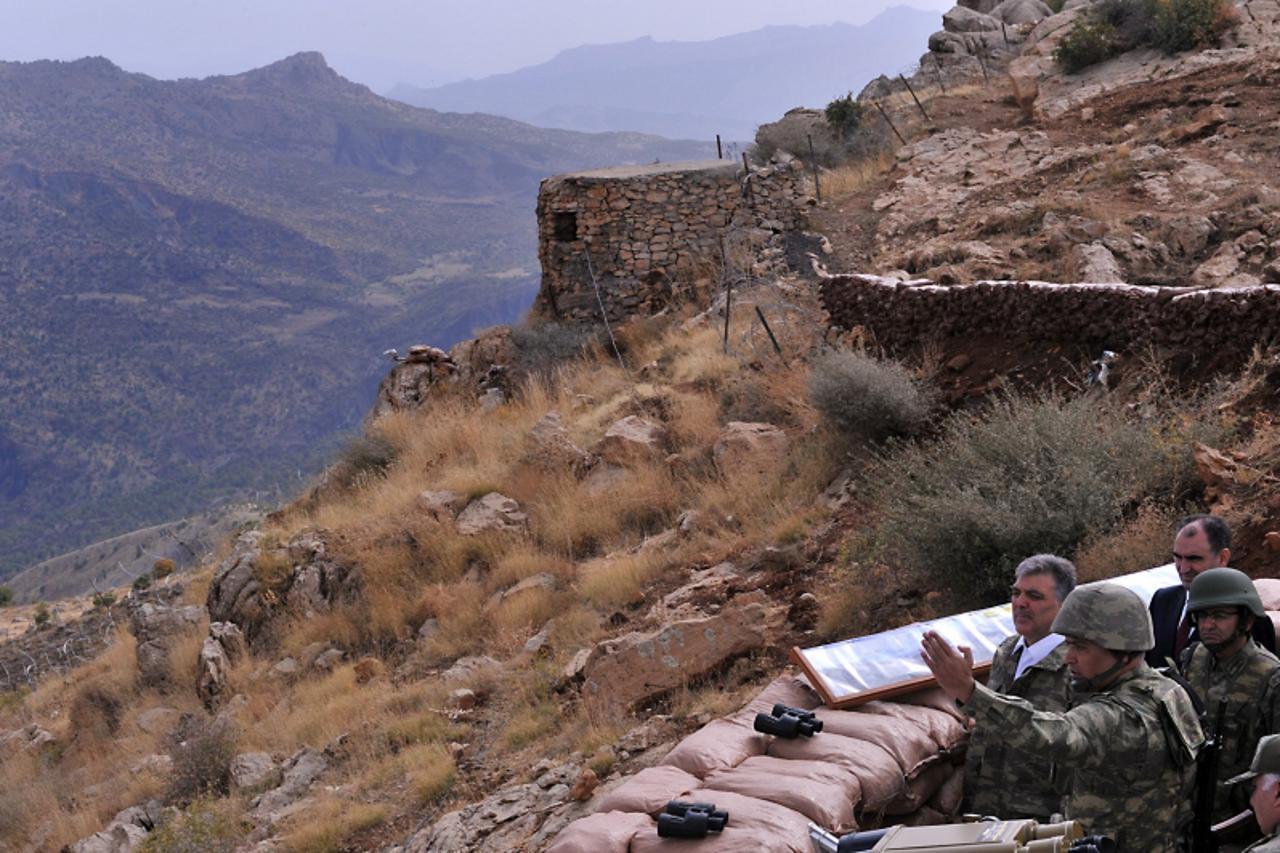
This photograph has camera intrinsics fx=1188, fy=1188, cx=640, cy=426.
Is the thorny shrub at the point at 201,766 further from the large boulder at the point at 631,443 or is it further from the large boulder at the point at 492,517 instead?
the large boulder at the point at 631,443

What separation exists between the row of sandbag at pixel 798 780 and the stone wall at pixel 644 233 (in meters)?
11.9

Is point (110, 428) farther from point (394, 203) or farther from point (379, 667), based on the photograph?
point (379, 667)

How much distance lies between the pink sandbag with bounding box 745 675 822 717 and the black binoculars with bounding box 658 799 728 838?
0.84 m

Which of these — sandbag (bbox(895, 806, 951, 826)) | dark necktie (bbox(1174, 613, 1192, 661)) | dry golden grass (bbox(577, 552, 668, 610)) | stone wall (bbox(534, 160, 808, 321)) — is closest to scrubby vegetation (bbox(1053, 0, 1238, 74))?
stone wall (bbox(534, 160, 808, 321))

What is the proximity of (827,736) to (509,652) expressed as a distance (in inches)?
176

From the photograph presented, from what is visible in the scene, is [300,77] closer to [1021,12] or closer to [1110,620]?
[1021,12]

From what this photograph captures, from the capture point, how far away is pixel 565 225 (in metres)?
16.3

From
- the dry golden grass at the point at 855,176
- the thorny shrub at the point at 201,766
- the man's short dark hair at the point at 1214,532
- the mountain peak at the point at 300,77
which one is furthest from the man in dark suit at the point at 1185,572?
the mountain peak at the point at 300,77

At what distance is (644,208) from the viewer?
16.1m

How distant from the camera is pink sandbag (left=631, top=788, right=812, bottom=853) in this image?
3459 millimetres

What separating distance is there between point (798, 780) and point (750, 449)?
6093 mm

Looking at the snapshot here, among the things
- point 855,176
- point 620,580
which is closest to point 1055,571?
point 620,580

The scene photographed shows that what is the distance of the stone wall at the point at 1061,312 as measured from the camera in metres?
7.90

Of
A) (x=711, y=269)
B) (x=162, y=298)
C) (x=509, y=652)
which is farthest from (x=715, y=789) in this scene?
(x=162, y=298)
